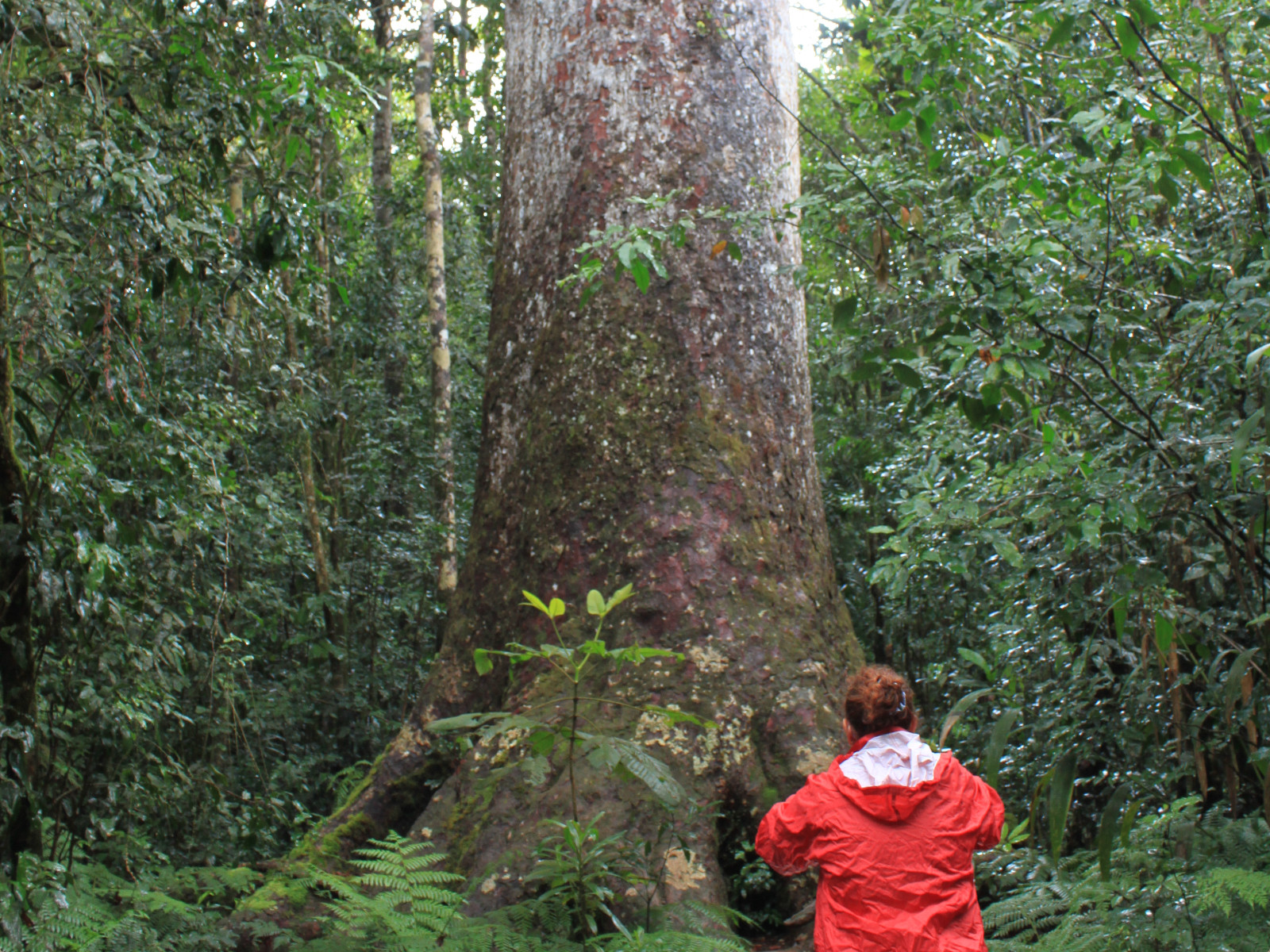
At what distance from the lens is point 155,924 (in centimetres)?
301

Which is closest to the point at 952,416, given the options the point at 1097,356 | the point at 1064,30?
the point at 1097,356

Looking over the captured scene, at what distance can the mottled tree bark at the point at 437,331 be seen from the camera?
879 centimetres

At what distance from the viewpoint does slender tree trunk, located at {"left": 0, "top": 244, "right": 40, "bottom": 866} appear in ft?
8.34

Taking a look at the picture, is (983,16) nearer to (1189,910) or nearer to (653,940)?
(1189,910)

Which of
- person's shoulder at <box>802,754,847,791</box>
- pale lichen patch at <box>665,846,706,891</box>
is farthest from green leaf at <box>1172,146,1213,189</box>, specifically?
pale lichen patch at <box>665,846,706,891</box>

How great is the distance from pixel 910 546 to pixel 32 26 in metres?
3.33

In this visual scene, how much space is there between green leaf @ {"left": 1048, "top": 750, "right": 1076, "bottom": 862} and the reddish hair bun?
0.41m

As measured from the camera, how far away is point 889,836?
7.68 feet

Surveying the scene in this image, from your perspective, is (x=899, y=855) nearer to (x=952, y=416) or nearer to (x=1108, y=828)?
(x=1108, y=828)

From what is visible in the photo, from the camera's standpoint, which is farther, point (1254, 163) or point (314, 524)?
point (314, 524)

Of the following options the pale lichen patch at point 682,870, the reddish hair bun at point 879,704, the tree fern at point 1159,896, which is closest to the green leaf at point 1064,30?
the reddish hair bun at point 879,704

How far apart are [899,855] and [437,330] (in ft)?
25.5

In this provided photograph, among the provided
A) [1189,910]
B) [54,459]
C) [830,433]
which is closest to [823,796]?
[1189,910]

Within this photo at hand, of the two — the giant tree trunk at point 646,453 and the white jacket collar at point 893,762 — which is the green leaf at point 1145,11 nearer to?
the giant tree trunk at point 646,453
